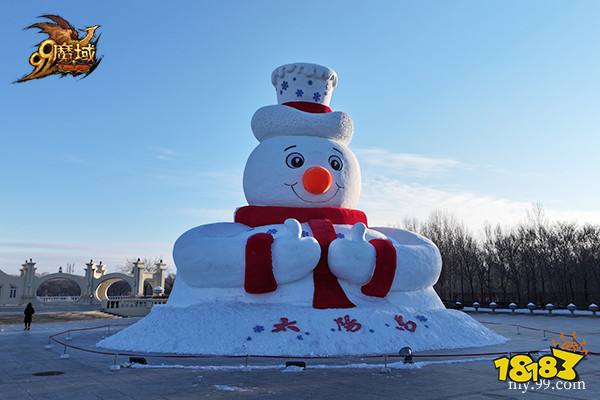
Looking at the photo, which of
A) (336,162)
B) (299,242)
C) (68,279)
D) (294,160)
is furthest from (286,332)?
(68,279)

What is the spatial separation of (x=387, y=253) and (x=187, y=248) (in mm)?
5562

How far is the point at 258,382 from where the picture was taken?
29.0 feet

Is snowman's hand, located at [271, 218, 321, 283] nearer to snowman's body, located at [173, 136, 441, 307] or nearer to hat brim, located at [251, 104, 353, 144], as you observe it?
snowman's body, located at [173, 136, 441, 307]

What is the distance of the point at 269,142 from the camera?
14992mm

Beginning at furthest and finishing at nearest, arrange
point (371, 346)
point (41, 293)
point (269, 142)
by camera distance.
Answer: point (41, 293)
point (269, 142)
point (371, 346)

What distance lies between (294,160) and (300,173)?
1.42 ft

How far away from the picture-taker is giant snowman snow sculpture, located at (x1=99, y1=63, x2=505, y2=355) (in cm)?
1226

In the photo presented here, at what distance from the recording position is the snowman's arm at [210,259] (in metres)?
13.1

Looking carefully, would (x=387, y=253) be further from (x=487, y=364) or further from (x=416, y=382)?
(x=416, y=382)

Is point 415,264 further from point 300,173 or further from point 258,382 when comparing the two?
point 258,382

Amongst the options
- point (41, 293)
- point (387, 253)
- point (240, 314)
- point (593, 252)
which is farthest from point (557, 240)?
point (41, 293)

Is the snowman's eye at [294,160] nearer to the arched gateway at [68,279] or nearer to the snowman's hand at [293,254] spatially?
the snowman's hand at [293,254]

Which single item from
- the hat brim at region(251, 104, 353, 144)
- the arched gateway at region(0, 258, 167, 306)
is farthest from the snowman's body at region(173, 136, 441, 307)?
the arched gateway at region(0, 258, 167, 306)

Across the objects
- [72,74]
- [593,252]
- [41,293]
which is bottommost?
[41,293]
